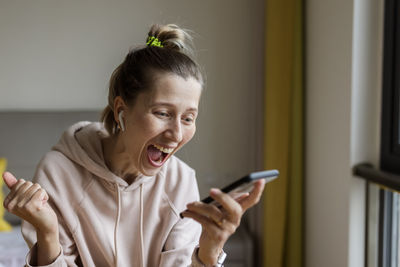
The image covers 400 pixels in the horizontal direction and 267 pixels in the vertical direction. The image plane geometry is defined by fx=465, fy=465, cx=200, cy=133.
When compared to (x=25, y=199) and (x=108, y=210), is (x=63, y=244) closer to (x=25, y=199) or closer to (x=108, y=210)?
(x=108, y=210)

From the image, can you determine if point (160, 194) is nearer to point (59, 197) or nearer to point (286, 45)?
point (59, 197)

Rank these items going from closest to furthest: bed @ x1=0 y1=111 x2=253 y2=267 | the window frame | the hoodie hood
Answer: the hoodie hood
the window frame
bed @ x1=0 y1=111 x2=253 y2=267

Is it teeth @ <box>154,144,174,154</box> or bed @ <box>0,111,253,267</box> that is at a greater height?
teeth @ <box>154,144,174,154</box>

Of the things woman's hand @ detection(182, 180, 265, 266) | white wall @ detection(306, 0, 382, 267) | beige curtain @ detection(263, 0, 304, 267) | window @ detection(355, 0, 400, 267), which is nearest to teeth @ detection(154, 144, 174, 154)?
woman's hand @ detection(182, 180, 265, 266)

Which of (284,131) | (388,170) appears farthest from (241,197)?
(284,131)

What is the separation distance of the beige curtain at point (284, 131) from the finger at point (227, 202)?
6.41 feet

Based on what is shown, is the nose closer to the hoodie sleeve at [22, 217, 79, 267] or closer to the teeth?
the teeth

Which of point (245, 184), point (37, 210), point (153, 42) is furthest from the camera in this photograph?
point (153, 42)

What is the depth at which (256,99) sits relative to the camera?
3.22 m

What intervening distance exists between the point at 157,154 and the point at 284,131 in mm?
1858

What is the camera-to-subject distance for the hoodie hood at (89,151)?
128cm

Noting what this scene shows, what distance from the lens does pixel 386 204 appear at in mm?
2143

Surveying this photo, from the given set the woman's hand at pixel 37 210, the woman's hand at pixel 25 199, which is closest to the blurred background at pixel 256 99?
the woman's hand at pixel 37 210

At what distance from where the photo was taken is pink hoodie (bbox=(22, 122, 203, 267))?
1.25 m
